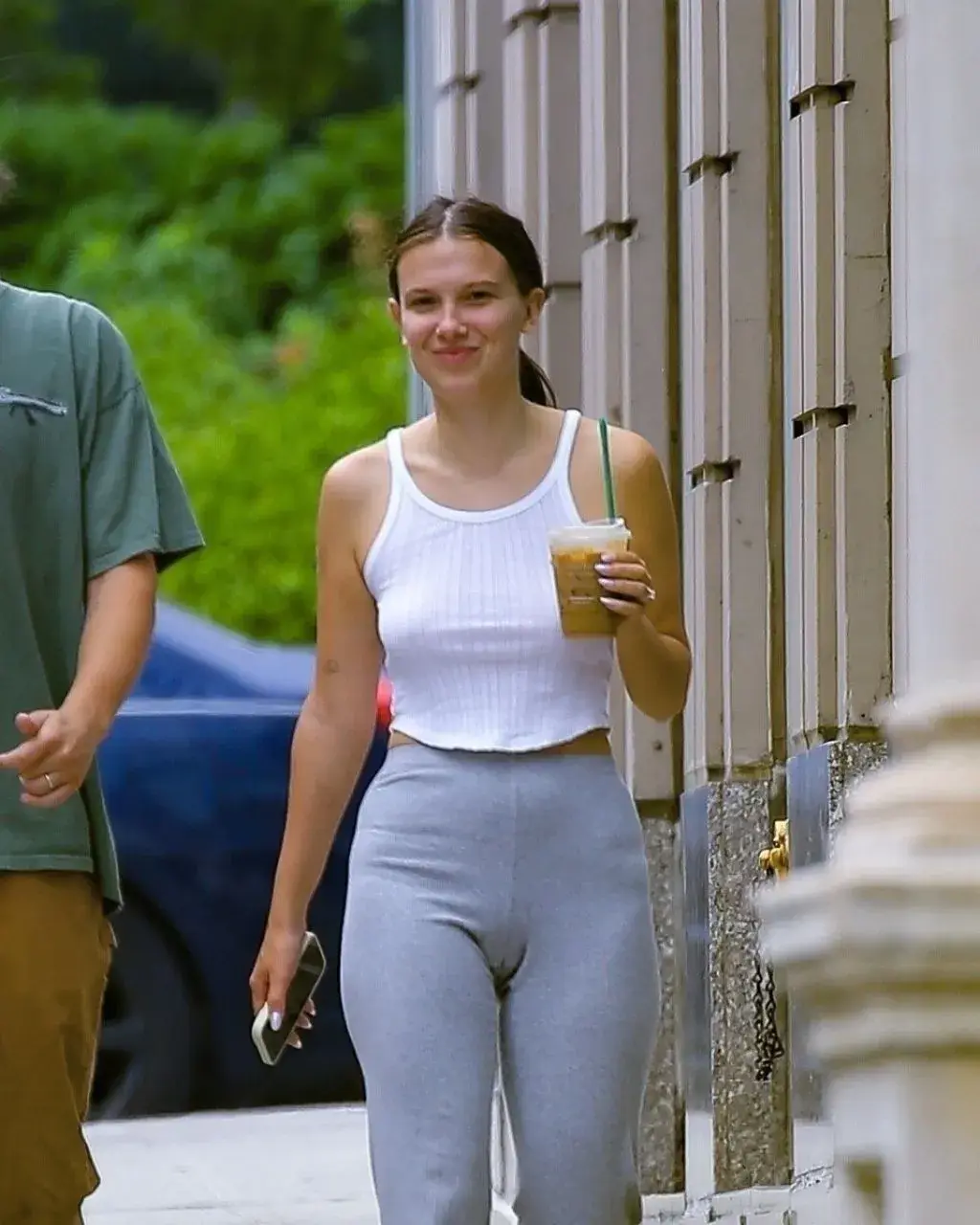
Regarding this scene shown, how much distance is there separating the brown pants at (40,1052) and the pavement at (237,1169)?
2.78m

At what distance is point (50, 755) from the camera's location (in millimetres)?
4617

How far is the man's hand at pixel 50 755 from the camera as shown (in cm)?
461

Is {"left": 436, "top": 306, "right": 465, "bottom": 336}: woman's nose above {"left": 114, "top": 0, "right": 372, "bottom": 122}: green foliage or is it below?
below

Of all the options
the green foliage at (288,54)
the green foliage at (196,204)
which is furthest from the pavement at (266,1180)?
the green foliage at (288,54)

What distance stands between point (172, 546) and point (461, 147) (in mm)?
4174

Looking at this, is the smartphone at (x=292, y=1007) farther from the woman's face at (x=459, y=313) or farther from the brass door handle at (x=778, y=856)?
the brass door handle at (x=778, y=856)

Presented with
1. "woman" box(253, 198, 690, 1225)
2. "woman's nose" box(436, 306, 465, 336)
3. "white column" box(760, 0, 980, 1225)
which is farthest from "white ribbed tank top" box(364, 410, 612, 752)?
"white column" box(760, 0, 980, 1225)

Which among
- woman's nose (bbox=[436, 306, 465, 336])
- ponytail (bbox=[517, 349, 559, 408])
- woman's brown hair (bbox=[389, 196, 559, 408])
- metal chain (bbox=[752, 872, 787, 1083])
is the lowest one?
metal chain (bbox=[752, 872, 787, 1083])

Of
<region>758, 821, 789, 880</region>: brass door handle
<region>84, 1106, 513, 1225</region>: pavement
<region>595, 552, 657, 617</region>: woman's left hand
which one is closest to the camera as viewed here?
<region>595, 552, 657, 617</region>: woman's left hand

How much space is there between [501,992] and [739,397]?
2917mm

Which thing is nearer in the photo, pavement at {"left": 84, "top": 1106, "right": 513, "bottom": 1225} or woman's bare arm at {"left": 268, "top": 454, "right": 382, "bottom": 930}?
woman's bare arm at {"left": 268, "top": 454, "right": 382, "bottom": 930}

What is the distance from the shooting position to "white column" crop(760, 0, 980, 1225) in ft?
10.5

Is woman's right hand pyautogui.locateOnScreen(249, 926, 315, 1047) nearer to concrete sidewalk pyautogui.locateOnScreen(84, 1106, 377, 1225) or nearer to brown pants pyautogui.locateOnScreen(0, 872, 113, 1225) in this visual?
brown pants pyautogui.locateOnScreen(0, 872, 113, 1225)

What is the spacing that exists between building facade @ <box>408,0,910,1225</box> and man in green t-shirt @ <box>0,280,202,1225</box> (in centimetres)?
205
